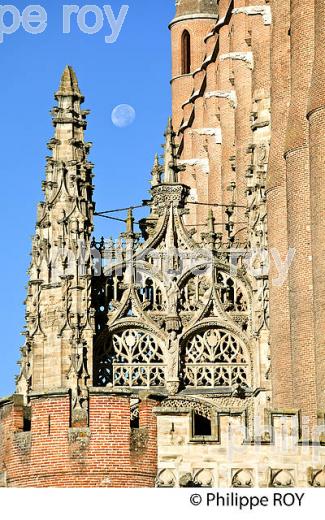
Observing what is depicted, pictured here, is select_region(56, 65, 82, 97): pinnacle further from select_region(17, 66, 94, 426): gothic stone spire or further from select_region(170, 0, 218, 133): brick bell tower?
select_region(170, 0, 218, 133): brick bell tower

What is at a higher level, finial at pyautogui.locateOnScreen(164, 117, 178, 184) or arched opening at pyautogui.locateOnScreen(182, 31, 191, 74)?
arched opening at pyautogui.locateOnScreen(182, 31, 191, 74)

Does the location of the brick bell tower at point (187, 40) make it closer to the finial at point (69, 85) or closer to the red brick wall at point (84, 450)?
the finial at point (69, 85)

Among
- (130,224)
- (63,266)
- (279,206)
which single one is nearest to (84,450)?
(63,266)

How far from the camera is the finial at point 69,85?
50344mm

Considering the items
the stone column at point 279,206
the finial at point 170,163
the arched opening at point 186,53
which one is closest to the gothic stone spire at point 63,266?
the finial at point 170,163

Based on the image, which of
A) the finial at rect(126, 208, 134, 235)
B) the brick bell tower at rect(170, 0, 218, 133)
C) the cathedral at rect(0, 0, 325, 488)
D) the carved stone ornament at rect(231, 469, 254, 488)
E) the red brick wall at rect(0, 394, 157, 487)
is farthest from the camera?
the brick bell tower at rect(170, 0, 218, 133)

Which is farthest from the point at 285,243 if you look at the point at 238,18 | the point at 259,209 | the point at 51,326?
the point at 238,18

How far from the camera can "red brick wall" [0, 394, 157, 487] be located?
30438mm

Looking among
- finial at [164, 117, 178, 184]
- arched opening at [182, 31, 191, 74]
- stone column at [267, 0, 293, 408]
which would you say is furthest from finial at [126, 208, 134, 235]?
arched opening at [182, 31, 191, 74]

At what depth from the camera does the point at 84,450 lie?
30.5 metres

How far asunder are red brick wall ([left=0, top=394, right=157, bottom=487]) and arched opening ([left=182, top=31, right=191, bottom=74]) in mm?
53344

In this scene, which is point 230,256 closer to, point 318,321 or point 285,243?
point 285,243

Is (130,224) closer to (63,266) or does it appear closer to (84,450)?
(63,266)

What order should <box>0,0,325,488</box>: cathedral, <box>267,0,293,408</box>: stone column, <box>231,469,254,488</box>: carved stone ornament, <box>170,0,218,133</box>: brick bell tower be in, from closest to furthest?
1. <box>231,469,254,488</box>: carved stone ornament
2. <box>0,0,325,488</box>: cathedral
3. <box>267,0,293,408</box>: stone column
4. <box>170,0,218,133</box>: brick bell tower
